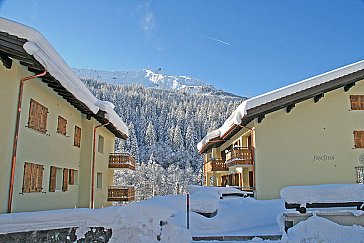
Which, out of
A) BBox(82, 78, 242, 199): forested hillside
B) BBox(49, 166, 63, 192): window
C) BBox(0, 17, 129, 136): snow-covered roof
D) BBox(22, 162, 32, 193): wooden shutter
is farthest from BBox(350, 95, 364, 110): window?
BBox(82, 78, 242, 199): forested hillside

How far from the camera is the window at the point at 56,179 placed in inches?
601

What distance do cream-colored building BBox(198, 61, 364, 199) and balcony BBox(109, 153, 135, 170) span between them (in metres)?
8.84

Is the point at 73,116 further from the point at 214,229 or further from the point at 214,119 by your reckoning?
the point at 214,119

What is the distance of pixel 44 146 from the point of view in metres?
14.3

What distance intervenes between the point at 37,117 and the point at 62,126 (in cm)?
315

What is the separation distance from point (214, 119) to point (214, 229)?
258 ft

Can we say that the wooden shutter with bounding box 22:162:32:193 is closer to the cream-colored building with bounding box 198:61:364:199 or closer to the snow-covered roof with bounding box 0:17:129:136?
the snow-covered roof with bounding box 0:17:129:136

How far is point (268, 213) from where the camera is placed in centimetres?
→ 1300

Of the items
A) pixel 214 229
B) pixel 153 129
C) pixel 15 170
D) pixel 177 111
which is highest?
pixel 177 111

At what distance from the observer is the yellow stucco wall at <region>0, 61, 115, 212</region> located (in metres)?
11.3

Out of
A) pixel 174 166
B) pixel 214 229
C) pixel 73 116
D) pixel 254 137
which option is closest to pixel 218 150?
pixel 254 137

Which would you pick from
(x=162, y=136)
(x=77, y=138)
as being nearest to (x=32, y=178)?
(x=77, y=138)

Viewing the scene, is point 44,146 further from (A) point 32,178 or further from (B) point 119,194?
(B) point 119,194

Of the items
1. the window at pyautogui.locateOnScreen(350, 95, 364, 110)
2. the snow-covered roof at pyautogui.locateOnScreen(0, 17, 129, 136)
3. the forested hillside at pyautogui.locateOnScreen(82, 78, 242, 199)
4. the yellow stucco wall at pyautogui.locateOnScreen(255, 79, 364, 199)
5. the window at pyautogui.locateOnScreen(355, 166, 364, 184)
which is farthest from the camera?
the forested hillside at pyautogui.locateOnScreen(82, 78, 242, 199)
